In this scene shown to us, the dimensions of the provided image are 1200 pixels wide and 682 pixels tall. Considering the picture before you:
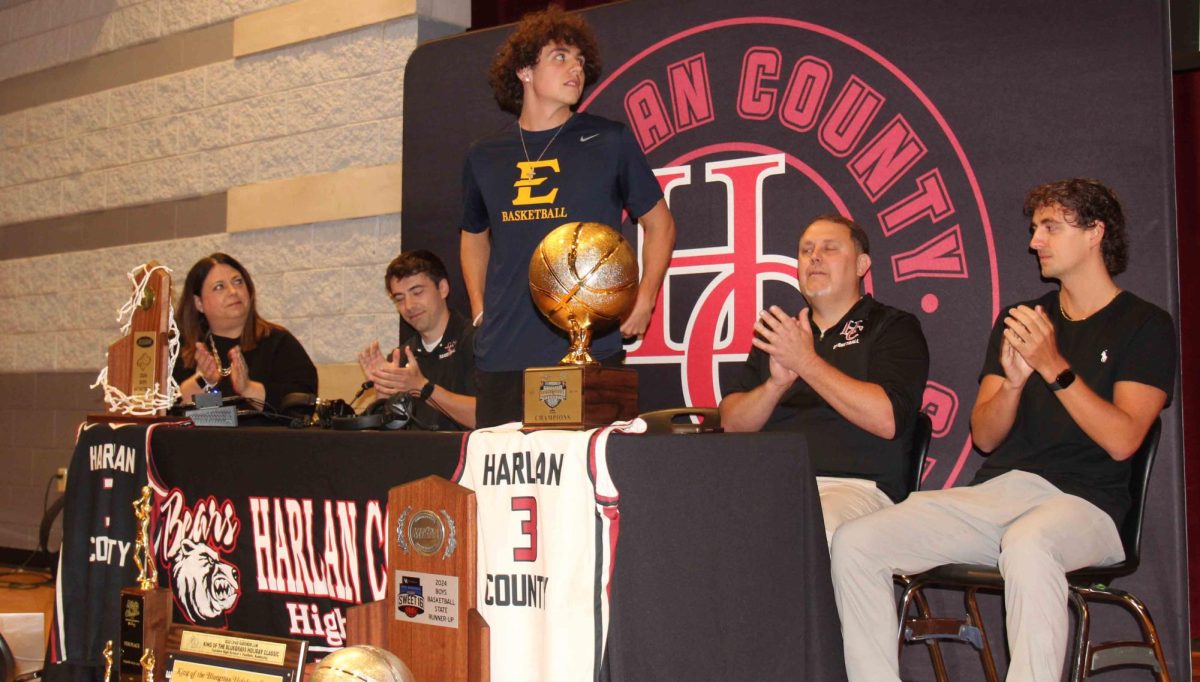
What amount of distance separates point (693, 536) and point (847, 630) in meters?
0.62

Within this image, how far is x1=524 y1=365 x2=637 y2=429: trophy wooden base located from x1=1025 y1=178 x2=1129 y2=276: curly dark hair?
4.02 feet

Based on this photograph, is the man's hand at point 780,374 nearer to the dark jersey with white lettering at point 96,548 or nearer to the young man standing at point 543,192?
the young man standing at point 543,192

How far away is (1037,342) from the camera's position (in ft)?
7.95

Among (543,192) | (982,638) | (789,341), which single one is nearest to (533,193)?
Result: (543,192)

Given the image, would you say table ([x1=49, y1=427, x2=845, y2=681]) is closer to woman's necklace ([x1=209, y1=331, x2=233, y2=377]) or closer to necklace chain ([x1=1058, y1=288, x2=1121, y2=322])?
necklace chain ([x1=1058, y1=288, x2=1121, y2=322])

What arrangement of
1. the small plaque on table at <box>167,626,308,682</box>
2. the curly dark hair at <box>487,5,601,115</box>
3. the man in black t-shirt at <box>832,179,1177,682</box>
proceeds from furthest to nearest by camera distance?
the curly dark hair at <box>487,5,601,115</box> < the man in black t-shirt at <box>832,179,1177,682</box> < the small plaque on table at <box>167,626,308,682</box>

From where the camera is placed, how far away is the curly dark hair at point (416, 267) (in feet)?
11.8

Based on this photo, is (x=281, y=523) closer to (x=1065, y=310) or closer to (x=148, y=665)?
(x=148, y=665)

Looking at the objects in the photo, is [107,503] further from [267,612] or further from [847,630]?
[847,630]

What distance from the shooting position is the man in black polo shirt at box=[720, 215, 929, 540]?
2486 mm

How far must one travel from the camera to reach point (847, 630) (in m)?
2.25

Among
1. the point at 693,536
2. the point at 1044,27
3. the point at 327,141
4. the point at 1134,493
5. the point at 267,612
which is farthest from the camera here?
the point at 327,141

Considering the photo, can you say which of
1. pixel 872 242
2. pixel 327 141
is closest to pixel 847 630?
pixel 872 242

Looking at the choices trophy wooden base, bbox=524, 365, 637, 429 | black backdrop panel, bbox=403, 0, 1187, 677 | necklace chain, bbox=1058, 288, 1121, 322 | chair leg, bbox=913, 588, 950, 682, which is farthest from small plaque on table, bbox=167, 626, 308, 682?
necklace chain, bbox=1058, 288, 1121, 322
